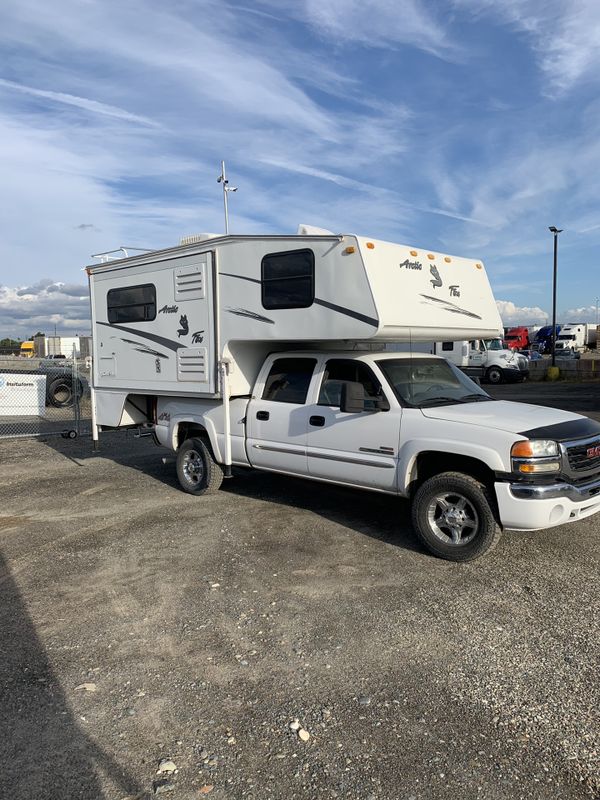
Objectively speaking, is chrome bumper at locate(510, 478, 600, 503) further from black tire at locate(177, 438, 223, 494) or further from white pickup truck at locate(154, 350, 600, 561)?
black tire at locate(177, 438, 223, 494)

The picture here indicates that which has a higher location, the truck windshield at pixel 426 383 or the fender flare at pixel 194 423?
the truck windshield at pixel 426 383

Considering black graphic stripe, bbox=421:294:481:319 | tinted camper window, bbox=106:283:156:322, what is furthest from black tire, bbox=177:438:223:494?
black graphic stripe, bbox=421:294:481:319

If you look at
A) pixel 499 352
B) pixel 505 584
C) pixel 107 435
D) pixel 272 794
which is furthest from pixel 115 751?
pixel 499 352

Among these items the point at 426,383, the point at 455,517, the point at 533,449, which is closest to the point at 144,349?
the point at 426,383

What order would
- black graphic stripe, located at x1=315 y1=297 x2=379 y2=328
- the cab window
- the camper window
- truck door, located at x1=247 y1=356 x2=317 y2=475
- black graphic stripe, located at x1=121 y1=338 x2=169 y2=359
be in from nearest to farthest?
1. black graphic stripe, located at x1=315 y1=297 x2=379 y2=328
2. the cab window
3. the camper window
4. truck door, located at x1=247 y1=356 x2=317 y2=475
5. black graphic stripe, located at x1=121 y1=338 x2=169 y2=359

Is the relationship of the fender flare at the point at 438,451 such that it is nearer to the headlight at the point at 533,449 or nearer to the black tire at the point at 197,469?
the headlight at the point at 533,449

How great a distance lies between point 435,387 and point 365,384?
28.2 inches

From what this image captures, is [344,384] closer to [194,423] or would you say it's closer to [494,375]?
[194,423]

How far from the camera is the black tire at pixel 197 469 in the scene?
25.0ft

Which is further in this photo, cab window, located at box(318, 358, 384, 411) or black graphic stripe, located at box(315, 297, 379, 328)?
cab window, located at box(318, 358, 384, 411)

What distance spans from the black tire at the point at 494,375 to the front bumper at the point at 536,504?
79.5 feet

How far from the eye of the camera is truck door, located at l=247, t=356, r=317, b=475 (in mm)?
6605

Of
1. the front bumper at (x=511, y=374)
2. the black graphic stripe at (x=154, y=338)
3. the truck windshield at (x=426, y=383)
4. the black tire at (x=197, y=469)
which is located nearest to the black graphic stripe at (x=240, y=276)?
the black graphic stripe at (x=154, y=338)

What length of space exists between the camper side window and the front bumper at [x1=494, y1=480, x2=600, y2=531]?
8.06ft
